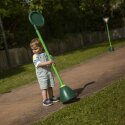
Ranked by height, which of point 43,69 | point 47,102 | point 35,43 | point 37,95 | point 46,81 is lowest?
point 37,95

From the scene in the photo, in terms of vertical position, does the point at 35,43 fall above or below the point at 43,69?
above

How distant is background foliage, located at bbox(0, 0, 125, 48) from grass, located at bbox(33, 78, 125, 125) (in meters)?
16.8

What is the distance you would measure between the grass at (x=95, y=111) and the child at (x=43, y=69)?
2.82 ft

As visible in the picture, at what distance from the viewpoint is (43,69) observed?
32.3 feet

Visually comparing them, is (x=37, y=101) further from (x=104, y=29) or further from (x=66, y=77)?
(x=104, y=29)

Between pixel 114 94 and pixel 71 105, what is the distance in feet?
3.20

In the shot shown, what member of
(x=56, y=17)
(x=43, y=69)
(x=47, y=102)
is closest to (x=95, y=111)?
(x=47, y=102)

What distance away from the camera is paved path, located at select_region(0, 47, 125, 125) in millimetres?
9258

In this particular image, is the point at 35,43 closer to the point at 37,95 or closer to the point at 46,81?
the point at 46,81

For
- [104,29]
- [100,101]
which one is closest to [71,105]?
[100,101]

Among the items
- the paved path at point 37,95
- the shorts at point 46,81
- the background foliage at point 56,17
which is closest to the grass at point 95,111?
the paved path at point 37,95

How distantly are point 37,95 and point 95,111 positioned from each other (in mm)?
3863

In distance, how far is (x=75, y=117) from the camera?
797 cm

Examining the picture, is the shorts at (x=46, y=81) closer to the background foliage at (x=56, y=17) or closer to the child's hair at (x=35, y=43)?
the child's hair at (x=35, y=43)
